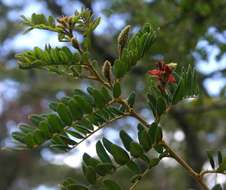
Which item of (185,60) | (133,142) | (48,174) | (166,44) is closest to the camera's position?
(133,142)

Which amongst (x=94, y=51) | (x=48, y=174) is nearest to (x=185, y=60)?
(x=94, y=51)

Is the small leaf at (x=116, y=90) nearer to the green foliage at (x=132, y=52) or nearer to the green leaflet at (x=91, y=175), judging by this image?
the green foliage at (x=132, y=52)

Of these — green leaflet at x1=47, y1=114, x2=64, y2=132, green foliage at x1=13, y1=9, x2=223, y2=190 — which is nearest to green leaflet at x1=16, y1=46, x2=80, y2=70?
green foliage at x1=13, y1=9, x2=223, y2=190

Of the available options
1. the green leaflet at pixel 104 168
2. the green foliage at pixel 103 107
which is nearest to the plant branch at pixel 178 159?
the green foliage at pixel 103 107

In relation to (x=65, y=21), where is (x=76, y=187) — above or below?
below

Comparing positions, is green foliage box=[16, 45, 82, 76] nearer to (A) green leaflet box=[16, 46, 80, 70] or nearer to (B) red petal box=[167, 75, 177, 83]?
(A) green leaflet box=[16, 46, 80, 70]

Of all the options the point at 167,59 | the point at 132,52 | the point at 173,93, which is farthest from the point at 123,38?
the point at 167,59

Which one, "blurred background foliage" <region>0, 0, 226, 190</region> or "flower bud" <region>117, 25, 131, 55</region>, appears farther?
"blurred background foliage" <region>0, 0, 226, 190</region>

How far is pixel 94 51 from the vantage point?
3.51m

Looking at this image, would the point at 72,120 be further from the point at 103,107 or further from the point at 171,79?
the point at 171,79

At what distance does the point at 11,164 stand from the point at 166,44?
7.70 meters

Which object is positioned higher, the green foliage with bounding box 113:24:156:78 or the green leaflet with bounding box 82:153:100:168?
the green foliage with bounding box 113:24:156:78

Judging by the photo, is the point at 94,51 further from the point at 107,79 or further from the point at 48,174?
the point at 48,174

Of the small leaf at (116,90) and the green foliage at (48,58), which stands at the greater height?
the green foliage at (48,58)
